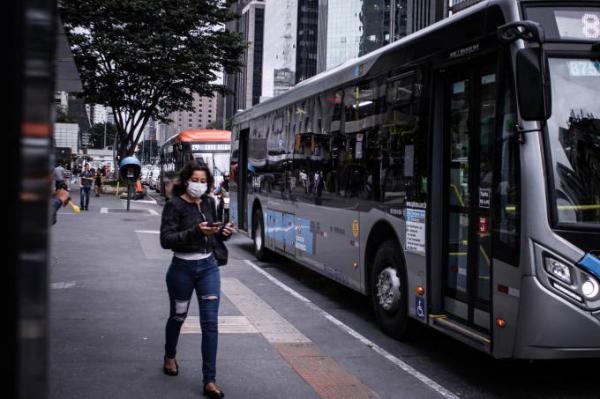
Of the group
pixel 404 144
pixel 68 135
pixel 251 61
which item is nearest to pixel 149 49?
pixel 404 144

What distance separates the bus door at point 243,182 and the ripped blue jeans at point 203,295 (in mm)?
9725

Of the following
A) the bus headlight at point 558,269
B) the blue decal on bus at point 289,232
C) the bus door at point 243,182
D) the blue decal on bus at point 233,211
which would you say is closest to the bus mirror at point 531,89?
the bus headlight at point 558,269

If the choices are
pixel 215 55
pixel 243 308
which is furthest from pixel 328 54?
pixel 243 308

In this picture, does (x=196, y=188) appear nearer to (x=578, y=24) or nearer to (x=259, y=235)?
(x=578, y=24)

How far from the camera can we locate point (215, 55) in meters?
35.4

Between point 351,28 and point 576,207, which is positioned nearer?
point 576,207

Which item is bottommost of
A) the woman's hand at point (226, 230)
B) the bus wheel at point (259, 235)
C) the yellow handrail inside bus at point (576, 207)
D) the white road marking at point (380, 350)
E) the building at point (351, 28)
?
the white road marking at point (380, 350)

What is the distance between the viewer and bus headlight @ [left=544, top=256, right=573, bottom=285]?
16.2 ft

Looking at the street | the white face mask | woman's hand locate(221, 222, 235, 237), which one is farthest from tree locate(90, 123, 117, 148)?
woman's hand locate(221, 222, 235, 237)

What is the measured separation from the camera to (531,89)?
4.90 meters

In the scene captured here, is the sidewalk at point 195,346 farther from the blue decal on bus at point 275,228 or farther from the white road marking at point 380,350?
the blue decal on bus at point 275,228

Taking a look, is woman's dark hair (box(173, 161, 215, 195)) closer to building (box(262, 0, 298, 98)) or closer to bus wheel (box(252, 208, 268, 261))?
bus wheel (box(252, 208, 268, 261))

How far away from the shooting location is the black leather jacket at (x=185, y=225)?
5469mm

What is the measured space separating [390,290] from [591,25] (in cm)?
329
